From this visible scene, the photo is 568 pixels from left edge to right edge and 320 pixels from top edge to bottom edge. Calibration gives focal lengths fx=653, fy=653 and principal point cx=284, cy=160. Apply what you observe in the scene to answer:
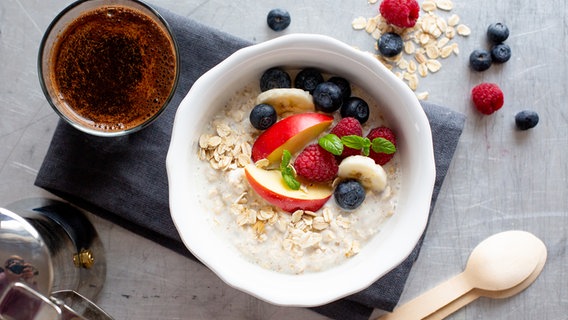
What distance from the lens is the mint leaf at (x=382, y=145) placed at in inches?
53.1

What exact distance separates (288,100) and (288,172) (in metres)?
0.15

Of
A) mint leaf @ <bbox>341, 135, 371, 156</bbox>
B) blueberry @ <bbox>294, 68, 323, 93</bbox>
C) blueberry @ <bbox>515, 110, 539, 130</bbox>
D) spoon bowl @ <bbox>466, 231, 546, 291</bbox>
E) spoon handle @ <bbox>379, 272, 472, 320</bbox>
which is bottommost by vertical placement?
spoon handle @ <bbox>379, 272, 472, 320</bbox>

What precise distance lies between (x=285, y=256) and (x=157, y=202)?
35 cm

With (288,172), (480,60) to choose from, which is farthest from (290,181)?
(480,60)

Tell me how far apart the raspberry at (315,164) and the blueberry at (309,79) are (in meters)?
0.14

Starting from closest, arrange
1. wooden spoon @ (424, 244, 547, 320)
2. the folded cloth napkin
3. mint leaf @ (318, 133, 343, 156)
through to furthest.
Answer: mint leaf @ (318, 133, 343, 156)
the folded cloth napkin
wooden spoon @ (424, 244, 547, 320)

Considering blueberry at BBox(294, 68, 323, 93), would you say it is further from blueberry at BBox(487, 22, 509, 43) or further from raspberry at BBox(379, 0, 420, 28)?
blueberry at BBox(487, 22, 509, 43)

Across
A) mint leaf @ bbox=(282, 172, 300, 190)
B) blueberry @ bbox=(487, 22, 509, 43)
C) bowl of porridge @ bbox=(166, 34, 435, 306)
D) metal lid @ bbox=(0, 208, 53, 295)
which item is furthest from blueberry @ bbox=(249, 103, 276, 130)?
blueberry @ bbox=(487, 22, 509, 43)

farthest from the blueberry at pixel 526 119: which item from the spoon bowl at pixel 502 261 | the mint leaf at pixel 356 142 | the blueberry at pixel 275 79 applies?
the blueberry at pixel 275 79

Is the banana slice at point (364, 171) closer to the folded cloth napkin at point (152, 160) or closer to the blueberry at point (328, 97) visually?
the blueberry at point (328, 97)

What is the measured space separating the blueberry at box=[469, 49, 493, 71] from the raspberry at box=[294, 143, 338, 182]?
1.66ft

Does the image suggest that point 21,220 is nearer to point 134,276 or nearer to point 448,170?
point 134,276

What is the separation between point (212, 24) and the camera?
163 centimetres

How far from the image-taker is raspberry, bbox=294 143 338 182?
52.3 inches
